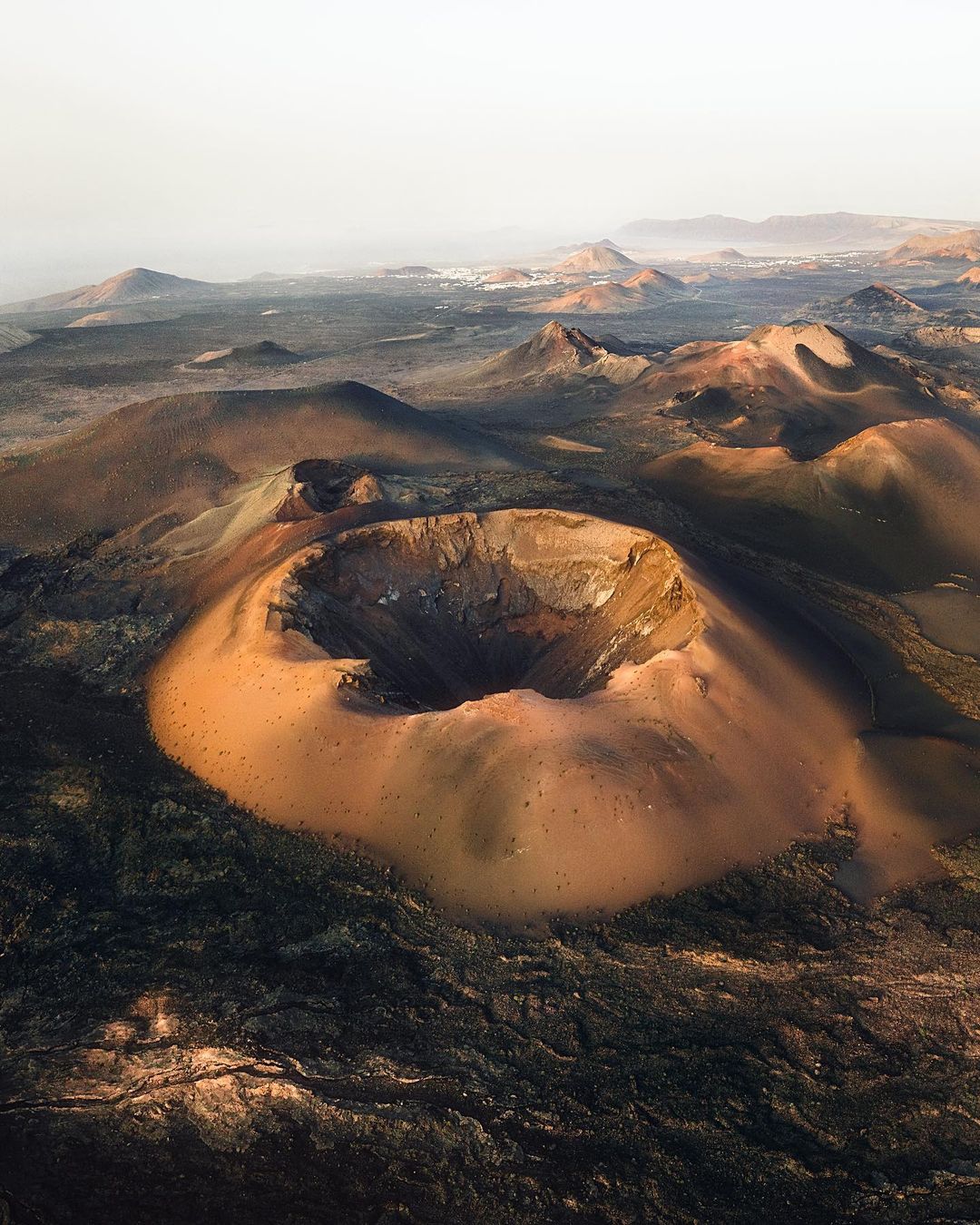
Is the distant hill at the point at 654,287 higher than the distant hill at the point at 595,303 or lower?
higher

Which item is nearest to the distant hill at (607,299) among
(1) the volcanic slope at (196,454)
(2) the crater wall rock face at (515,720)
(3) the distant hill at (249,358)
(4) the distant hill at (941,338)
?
(4) the distant hill at (941,338)

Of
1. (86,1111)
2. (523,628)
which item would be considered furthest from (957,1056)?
(523,628)

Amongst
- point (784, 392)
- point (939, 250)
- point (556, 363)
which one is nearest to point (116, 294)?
point (556, 363)

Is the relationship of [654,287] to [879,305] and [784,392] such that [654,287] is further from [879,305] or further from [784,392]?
[784,392]

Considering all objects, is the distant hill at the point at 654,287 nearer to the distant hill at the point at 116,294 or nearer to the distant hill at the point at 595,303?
the distant hill at the point at 595,303

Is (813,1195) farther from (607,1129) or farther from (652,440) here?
(652,440)

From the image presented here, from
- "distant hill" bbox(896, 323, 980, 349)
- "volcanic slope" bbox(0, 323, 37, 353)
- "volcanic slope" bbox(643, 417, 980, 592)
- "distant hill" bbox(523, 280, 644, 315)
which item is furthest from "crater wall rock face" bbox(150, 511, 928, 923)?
"distant hill" bbox(523, 280, 644, 315)
